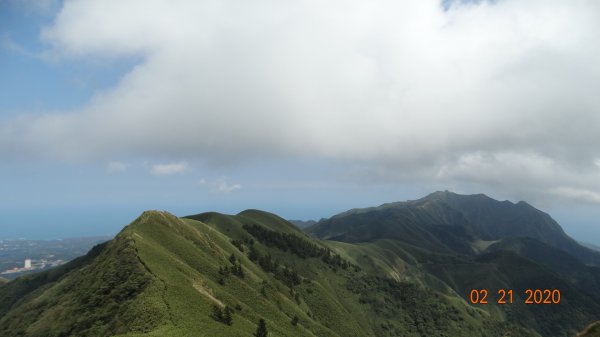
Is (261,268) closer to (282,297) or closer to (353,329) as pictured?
(282,297)

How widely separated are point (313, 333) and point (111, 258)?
6739cm

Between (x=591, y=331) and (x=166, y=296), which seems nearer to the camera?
(x=591, y=331)

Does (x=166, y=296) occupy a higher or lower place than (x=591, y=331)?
higher

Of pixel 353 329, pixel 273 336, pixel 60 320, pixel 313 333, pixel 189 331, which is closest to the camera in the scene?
pixel 189 331

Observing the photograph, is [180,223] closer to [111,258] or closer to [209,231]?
[209,231]

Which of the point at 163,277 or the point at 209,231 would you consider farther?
the point at 209,231

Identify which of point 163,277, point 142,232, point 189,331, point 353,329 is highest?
point 142,232

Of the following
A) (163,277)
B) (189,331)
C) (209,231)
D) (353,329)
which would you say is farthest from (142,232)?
(353,329)

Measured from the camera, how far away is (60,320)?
289 ft

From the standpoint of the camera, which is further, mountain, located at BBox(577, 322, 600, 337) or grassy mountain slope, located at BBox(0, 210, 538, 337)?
grassy mountain slope, located at BBox(0, 210, 538, 337)

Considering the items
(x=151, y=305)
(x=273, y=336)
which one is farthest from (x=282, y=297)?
(x=151, y=305)

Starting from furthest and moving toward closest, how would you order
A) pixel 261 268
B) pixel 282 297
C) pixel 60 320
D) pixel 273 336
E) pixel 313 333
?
pixel 261 268 < pixel 282 297 < pixel 313 333 < pixel 273 336 < pixel 60 320

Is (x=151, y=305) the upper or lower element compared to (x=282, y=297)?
upper

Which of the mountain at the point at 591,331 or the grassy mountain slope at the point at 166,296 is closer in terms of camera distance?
the mountain at the point at 591,331
